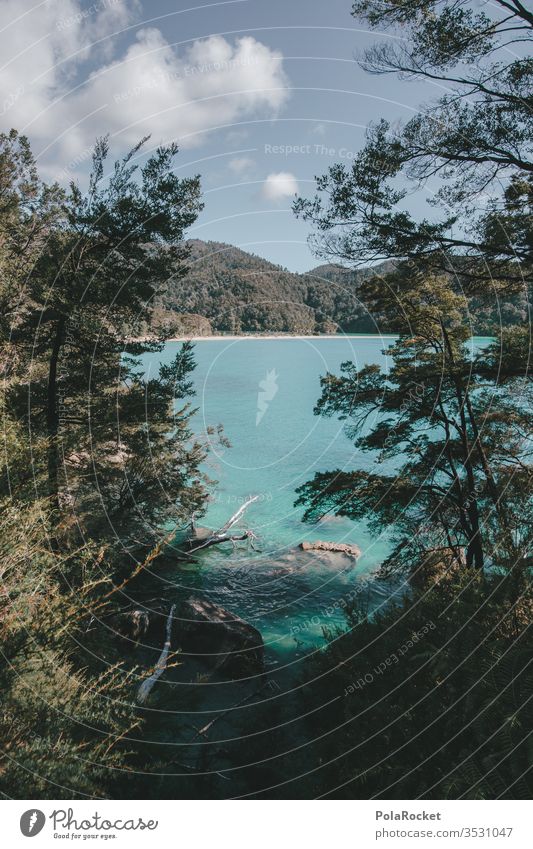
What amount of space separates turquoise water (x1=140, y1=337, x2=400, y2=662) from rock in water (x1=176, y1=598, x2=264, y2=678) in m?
0.97

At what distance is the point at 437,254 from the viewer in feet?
23.5

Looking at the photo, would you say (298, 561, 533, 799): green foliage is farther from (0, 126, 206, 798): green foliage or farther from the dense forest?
(0, 126, 206, 798): green foliage

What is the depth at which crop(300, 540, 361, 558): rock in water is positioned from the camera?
17906mm

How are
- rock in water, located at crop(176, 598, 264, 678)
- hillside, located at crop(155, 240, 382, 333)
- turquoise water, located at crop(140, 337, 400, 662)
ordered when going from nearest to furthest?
rock in water, located at crop(176, 598, 264, 678) < turquoise water, located at crop(140, 337, 400, 662) < hillside, located at crop(155, 240, 382, 333)

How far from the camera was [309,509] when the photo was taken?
8.98 m

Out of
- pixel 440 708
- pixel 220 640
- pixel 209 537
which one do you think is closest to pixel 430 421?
pixel 440 708

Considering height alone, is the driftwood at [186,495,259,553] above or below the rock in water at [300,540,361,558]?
above

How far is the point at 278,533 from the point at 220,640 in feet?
33.0

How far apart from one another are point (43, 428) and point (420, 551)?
9.84m

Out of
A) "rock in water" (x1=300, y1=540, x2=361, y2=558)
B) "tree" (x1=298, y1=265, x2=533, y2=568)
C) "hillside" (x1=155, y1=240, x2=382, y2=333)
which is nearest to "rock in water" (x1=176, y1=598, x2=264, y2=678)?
"tree" (x1=298, y1=265, x2=533, y2=568)

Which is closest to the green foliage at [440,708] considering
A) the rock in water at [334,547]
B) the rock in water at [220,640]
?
the rock in water at [220,640]

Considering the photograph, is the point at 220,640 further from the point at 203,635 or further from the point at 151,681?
the point at 151,681

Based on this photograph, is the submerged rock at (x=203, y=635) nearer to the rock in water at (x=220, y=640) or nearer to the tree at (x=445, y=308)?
the rock in water at (x=220, y=640)

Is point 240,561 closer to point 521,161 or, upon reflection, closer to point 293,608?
point 293,608
